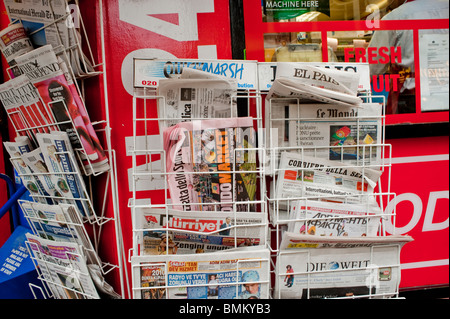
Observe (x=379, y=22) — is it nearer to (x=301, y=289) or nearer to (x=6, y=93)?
(x=301, y=289)

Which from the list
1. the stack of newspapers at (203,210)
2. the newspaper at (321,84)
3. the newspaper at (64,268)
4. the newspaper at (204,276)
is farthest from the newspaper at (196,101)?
the newspaper at (64,268)

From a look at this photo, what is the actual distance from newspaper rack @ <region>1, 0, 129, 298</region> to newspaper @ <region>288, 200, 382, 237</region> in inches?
29.9

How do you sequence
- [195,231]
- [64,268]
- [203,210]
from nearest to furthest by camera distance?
[195,231], [203,210], [64,268]

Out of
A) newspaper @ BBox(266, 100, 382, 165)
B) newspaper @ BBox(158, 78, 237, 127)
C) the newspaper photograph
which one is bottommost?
the newspaper photograph

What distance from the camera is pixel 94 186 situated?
63.4 inches

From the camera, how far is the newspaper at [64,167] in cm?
140

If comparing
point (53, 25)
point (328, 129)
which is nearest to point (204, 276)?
point (328, 129)

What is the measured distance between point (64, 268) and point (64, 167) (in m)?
0.42

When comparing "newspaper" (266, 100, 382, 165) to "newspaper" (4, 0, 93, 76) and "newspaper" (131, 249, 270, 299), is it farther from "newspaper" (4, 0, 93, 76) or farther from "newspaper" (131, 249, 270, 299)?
"newspaper" (4, 0, 93, 76)

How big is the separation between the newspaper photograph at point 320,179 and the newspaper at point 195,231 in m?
0.20

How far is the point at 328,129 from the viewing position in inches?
57.5

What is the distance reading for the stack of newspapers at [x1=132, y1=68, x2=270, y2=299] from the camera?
4.21ft

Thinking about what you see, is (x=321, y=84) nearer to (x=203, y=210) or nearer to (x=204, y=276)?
(x=203, y=210)

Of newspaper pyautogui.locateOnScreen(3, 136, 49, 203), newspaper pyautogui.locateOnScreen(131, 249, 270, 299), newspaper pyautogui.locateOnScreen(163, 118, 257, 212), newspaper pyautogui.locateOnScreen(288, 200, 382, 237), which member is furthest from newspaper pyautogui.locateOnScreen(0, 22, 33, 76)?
newspaper pyautogui.locateOnScreen(288, 200, 382, 237)
